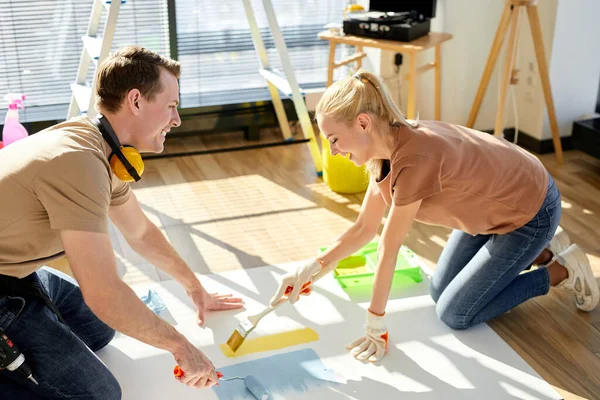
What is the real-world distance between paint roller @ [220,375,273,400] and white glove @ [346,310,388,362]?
13.8 inches

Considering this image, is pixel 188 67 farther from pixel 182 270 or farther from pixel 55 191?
pixel 55 191

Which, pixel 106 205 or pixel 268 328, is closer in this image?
pixel 106 205

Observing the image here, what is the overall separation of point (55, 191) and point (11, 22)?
2500 mm

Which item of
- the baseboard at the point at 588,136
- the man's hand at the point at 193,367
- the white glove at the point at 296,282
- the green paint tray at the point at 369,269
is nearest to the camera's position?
the man's hand at the point at 193,367

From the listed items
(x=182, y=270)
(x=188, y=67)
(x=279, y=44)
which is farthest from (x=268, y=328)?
(x=188, y=67)

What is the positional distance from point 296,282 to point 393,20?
1849 mm

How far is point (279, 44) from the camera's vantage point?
147 inches

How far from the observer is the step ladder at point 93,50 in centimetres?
325

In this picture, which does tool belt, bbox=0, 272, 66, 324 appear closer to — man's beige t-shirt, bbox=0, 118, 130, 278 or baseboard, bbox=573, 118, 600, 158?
man's beige t-shirt, bbox=0, 118, 130, 278

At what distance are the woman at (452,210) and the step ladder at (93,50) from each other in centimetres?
141

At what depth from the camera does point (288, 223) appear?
3.40m

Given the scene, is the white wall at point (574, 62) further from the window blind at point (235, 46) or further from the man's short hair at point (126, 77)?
the man's short hair at point (126, 77)

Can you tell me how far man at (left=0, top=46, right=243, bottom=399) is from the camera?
5.83 feet

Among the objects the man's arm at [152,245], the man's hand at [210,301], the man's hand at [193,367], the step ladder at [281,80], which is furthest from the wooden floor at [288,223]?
the man's hand at [193,367]
